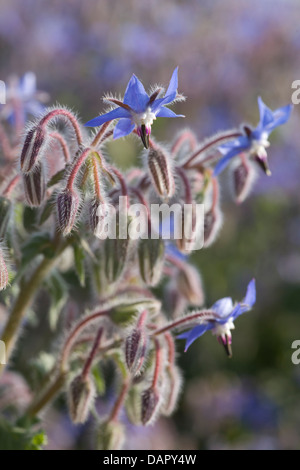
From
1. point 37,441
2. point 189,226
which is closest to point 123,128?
point 189,226

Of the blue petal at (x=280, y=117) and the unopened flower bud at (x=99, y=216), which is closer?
the unopened flower bud at (x=99, y=216)

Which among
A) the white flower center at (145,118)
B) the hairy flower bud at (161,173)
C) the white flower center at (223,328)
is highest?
the white flower center at (145,118)

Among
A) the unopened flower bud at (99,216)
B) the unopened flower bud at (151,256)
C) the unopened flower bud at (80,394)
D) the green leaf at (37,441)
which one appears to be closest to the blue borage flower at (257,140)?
the unopened flower bud at (151,256)

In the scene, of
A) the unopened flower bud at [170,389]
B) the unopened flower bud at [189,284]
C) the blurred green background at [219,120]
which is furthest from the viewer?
the blurred green background at [219,120]

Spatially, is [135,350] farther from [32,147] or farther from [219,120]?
[219,120]

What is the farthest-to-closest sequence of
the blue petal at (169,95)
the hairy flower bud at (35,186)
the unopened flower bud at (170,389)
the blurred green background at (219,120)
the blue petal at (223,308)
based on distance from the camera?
1. the blurred green background at (219,120)
2. the unopened flower bud at (170,389)
3. the blue petal at (223,308)
4. the hairy flower bud at (35,186)
5. the blue petal at (169,95)

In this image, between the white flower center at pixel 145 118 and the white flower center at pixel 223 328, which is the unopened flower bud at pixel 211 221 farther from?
the white flower center at pixel 145 118

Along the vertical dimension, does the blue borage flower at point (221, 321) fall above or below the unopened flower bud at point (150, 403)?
above
